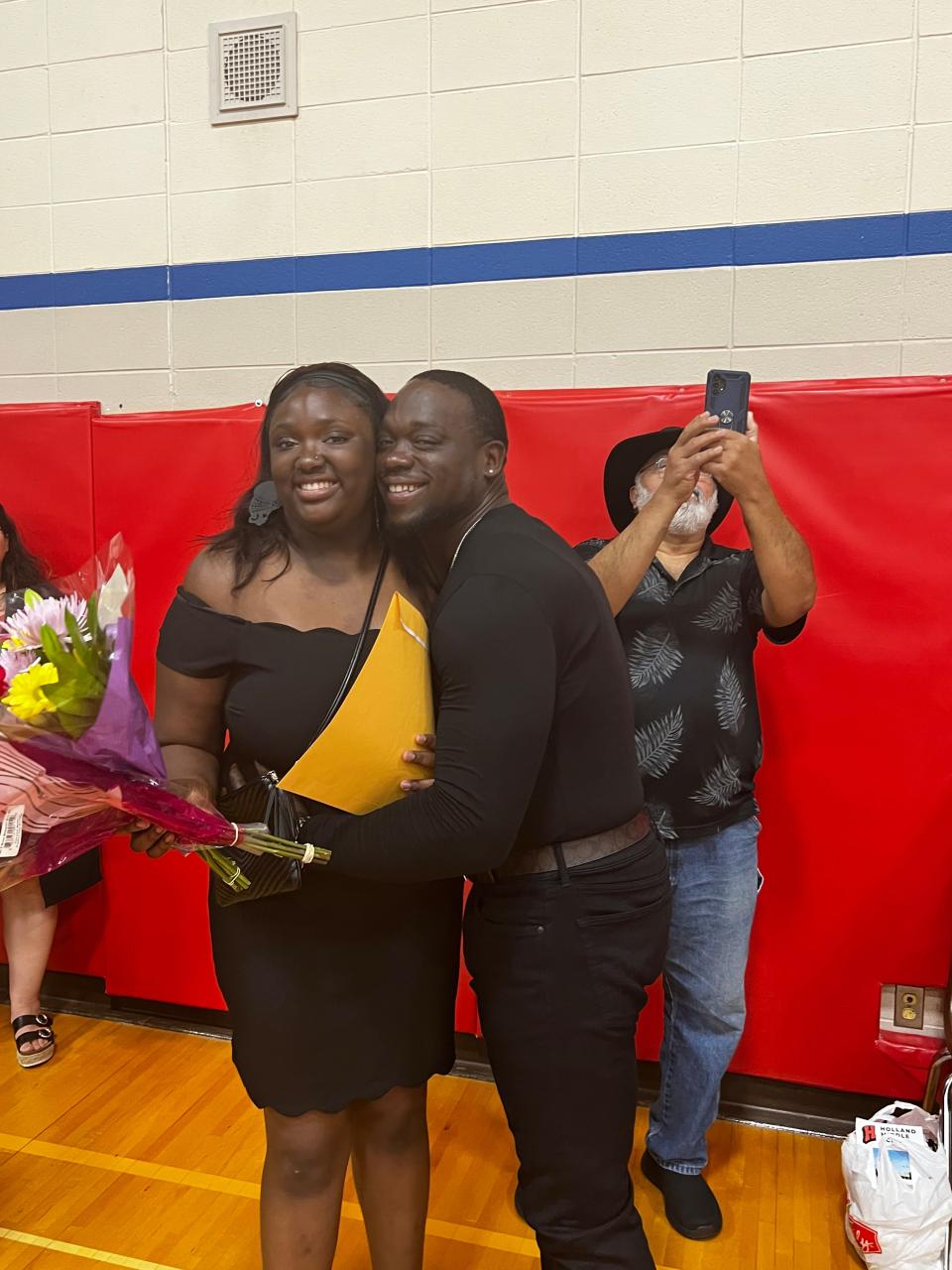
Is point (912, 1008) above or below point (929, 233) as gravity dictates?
below

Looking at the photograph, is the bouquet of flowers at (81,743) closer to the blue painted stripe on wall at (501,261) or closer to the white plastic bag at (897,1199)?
the white plastic bag at (897,1199)

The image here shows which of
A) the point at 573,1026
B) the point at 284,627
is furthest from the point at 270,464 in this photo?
the point at 573,1026

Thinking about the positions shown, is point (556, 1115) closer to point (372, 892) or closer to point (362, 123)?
point (372, 892)

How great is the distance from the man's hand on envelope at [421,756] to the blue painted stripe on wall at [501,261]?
1731 millimetres

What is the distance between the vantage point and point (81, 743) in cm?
111

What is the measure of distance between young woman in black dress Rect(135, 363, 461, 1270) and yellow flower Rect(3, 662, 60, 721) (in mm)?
237

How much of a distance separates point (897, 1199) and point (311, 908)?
1355mm

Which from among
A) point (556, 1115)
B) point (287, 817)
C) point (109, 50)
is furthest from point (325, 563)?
point (109, 50)

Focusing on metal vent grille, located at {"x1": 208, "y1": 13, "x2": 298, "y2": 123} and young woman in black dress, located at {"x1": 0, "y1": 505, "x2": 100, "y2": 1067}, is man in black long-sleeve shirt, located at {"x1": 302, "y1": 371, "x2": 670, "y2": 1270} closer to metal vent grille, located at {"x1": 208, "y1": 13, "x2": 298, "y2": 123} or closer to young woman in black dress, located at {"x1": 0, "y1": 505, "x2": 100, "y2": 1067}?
young woman in black dress, located at {"x1": 0, "y1": 505, "x2": 100, "y2": 1067}

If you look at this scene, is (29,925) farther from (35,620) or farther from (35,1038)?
(35,620)

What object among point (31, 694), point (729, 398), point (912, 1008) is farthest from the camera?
point (912, 1008)

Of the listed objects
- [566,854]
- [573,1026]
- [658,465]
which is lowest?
[573,1026]

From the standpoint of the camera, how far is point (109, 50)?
2.86m

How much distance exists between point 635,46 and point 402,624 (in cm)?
198
